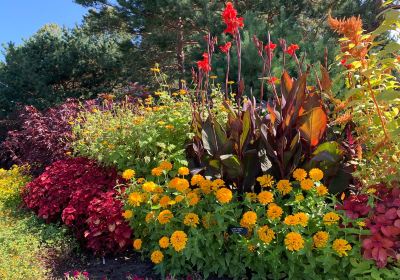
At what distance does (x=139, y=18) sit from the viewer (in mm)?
11398

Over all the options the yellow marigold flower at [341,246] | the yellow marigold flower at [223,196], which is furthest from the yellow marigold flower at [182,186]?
the yellow marigold flower at [341,246]

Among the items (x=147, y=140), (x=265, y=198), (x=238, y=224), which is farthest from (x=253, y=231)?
(x=147, y=140)

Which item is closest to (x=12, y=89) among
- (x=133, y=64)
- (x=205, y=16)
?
(x=133, y=64)

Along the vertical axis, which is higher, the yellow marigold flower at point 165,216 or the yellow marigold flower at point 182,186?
the yellow marigold flower at point 182,186

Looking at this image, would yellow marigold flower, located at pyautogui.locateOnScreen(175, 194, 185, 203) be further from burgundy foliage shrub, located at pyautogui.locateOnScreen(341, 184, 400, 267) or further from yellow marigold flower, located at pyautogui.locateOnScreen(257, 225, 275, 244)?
burgundy foliage shrub, located at pyautogui.locateOnScreen(341, 184, 400, 267)

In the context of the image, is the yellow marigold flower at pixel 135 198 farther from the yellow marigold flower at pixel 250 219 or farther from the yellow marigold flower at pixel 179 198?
the yellow marigold flower at pixel 250 219

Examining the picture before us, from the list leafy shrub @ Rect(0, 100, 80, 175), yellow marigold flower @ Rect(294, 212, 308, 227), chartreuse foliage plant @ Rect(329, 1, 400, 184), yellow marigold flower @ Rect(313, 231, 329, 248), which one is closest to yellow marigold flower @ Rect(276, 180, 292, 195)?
yellow marigold flower @ Rect(294, 212, 308, 227)

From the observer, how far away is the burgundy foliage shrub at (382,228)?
88.4 inches

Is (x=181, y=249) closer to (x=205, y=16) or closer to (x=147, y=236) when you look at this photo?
(x=147, y=236)

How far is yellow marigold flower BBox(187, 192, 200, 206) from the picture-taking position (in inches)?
108

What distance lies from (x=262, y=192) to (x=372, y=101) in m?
0.96

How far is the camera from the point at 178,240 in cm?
258

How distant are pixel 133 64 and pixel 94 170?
8902 mm

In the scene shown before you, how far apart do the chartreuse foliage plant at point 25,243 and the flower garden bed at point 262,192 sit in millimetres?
50
